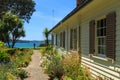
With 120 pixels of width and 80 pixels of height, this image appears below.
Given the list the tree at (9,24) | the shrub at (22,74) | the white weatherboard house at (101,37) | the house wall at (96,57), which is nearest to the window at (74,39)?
the white weatherboard house at (101,37)

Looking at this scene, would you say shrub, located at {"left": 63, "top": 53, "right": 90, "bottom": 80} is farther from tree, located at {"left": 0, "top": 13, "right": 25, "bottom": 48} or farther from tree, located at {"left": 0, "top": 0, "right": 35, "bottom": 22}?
tree, located at {"left": 0, "top": 0, "right": 35, "bottom": 22}

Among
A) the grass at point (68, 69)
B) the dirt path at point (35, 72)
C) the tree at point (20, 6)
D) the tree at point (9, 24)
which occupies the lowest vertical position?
the dirt path at point (35, 72)

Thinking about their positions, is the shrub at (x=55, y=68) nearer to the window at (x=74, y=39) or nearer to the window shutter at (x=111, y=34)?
the window at (x=74, y=39)

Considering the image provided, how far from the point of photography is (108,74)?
860 cm

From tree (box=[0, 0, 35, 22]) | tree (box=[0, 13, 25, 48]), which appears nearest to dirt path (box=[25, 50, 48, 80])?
tree (box=[0, 13, 25, 48])

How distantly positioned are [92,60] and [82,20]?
271 centimetres

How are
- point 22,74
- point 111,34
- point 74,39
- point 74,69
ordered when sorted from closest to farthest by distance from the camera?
point 111,34 < point 74,69 < point 22,74 < point 74,39

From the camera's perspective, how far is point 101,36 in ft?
31.6

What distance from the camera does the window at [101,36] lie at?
9398 mm

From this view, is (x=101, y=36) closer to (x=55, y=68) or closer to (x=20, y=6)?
(x=55, y=68)

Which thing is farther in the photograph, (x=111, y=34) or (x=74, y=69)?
(x=74, y=69)

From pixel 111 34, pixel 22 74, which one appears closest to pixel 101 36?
pixel 111 34

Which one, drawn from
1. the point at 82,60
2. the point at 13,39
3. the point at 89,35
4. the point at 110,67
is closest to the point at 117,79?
the point at 110,67

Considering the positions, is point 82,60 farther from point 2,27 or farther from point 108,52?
point 2,27
